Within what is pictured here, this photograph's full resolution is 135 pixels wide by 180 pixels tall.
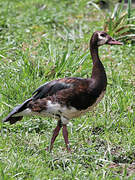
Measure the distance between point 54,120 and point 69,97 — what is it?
3.28 ft

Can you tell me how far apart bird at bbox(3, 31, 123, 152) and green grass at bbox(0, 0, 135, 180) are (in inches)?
12.1

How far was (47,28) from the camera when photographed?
910 centimetres

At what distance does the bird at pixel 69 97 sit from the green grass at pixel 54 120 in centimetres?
31

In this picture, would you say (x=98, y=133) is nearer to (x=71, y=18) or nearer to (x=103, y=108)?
(x=103, y=108)

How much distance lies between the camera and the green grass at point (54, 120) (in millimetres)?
4398

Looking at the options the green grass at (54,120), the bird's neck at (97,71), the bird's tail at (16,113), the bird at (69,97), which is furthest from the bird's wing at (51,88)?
the green grass at (54,120)

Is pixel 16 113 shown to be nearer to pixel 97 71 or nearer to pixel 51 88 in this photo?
pixel 51 88

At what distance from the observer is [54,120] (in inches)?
220

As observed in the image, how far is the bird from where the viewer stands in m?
4.63

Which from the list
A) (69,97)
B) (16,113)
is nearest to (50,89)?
(69,97)

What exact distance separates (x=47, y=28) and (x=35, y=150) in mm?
4689

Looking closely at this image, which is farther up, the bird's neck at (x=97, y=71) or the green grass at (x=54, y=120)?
the bird's neck at (x=97, y=71)

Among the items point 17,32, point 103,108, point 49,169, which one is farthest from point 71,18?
point 49,169

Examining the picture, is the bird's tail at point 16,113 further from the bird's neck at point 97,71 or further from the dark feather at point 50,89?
the bird's neck at point 97,71
